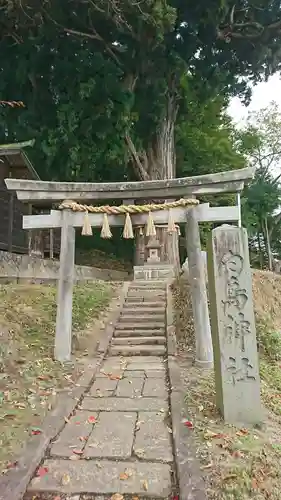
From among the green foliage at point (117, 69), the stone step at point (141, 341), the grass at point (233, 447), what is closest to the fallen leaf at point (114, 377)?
the grass at point (233, 447)

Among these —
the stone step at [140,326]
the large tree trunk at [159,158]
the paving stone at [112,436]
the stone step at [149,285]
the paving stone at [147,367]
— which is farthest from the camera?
the large tree trunk at [159,158]

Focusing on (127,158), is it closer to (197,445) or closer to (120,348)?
(120,348)

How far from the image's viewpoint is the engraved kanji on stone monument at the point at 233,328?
3717 millimetres

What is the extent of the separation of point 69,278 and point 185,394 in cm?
257

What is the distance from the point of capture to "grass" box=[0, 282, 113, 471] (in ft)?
11.8

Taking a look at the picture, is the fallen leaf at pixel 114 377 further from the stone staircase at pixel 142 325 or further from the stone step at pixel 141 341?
the stone step at pixel 141 341

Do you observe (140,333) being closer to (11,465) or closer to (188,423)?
(188,423)

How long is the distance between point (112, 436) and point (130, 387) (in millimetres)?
1304

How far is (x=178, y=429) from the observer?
136 inches

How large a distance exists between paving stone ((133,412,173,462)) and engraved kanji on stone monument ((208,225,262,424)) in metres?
0.67

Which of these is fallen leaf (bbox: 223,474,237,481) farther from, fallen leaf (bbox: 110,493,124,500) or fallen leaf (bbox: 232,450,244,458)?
fallen leaf (bbox: 110,493,124,500)

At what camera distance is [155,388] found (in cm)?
467

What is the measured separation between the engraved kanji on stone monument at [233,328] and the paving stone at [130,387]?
1065 mm

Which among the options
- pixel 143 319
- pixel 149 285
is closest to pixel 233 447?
pixel 143 319
